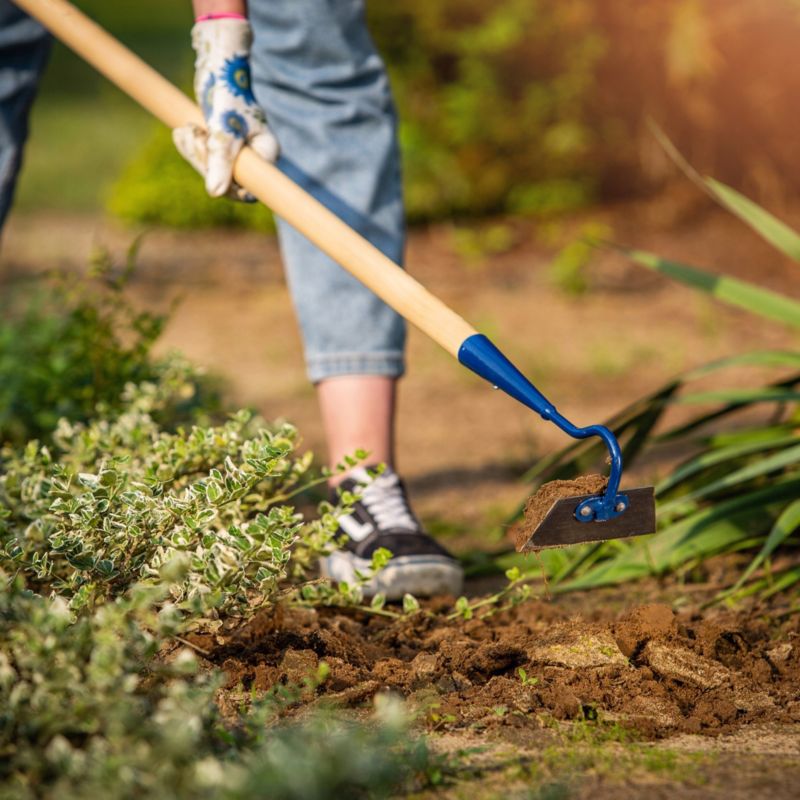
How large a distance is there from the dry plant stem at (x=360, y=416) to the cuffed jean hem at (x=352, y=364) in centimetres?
1

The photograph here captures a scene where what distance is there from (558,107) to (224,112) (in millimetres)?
5170

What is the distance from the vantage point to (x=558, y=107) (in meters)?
6.84

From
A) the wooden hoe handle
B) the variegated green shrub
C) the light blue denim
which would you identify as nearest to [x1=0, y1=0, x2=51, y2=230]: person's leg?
the wooden hoe handle

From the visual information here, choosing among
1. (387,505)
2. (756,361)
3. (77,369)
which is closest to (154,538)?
(387,505)

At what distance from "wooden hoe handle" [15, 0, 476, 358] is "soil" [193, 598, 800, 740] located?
1.60 feet

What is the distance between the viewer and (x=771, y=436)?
244cm

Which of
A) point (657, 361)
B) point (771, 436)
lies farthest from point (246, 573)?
point (657, 361)

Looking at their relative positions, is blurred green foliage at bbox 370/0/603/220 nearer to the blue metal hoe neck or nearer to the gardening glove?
the gardening glove

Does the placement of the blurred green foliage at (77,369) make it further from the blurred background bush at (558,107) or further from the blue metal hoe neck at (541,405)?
the blurred background bush at (558,107)

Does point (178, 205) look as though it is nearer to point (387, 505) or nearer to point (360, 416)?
point (360, 416)

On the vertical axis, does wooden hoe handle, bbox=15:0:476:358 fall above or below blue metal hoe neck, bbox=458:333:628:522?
above

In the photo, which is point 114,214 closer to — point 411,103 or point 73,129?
point 411,103

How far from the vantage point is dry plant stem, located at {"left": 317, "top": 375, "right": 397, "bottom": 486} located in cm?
231

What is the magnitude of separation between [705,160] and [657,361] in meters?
2.62
